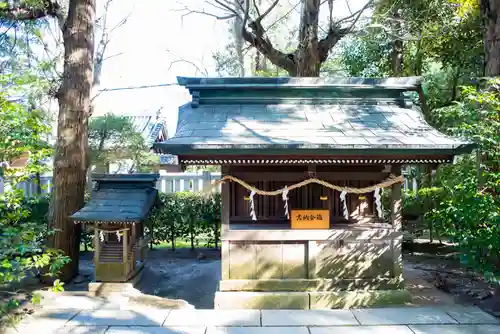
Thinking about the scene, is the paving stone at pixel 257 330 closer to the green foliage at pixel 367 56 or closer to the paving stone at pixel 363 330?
the paving stone at pixel 363 330

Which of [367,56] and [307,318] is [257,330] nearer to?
[307,318]

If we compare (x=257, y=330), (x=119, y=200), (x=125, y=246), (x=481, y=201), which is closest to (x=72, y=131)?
(x=119, y=200)

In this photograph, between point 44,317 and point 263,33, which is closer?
point 44,317

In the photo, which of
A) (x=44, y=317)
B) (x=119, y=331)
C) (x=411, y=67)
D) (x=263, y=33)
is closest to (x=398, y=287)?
(x=119, y=331)

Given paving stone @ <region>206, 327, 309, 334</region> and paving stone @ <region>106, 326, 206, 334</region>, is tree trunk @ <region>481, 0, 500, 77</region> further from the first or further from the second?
paving stone @ <region>106, 326, 206, 334</region>

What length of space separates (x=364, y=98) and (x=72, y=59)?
7.04 meters

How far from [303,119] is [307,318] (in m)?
3.70

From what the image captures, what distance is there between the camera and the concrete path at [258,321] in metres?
5.58

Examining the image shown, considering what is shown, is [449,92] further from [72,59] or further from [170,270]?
[72,59]

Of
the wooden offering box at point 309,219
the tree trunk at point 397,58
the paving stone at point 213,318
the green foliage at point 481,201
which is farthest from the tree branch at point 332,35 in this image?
the paving stone at point 213,318

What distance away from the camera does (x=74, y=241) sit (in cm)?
877

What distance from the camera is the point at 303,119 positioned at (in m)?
7.17

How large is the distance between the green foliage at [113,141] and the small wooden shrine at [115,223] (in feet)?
15.2

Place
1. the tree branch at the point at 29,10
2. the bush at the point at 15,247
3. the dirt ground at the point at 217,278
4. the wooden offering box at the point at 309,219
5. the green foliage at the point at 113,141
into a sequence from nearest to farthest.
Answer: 1. the bush at the point at 15,247
2. the wooden offering box at the point at 309,219
3. the dirt ground at the point at 217,278
4. the tree branch at the point at 29,10
5. the green foliage at the point at 113,141
